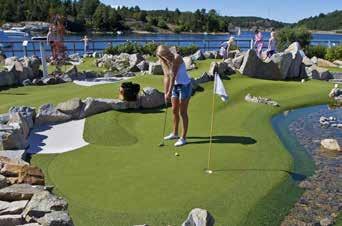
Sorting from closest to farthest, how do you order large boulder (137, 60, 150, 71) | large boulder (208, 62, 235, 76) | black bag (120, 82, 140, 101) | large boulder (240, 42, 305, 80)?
black bag (120, 82, 140, 101) < large boulder (208, 62, 235, 76) < large boulder (240, 42, 305, 80) < large boulder (137, 60, 150, 71)

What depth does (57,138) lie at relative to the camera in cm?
831

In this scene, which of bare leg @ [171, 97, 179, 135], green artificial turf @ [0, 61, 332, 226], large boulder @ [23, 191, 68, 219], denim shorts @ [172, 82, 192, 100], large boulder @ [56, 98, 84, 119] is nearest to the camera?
large boulder @ [23, 191, 68, 219]

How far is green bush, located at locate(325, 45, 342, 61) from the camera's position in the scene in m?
24.0

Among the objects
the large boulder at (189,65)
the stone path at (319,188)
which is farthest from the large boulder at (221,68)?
the stone path at (319,188)

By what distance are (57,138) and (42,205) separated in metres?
4.22

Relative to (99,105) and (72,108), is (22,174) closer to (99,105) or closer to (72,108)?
(72,108)

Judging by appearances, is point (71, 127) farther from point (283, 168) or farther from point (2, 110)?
point (283, 168)

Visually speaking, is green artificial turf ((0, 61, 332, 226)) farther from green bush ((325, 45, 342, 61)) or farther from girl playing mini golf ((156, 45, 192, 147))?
green bush ((325, 45, 342, 61))

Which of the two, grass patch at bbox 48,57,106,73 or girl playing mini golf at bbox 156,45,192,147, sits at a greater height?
girl playing mini golf at bbox 156,45,192,147

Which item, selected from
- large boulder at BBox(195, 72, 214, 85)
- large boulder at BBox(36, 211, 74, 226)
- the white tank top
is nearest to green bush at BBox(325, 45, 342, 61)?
large boulder at BBox(195, 72, 214, 85)

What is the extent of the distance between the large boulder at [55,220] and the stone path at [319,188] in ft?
9.24

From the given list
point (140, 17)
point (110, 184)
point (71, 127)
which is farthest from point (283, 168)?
point (140, 17)

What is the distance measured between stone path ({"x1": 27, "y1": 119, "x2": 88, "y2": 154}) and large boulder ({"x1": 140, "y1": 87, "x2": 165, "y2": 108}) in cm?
189

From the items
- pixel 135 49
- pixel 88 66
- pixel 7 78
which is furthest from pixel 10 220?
pixel 135 49
